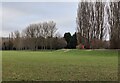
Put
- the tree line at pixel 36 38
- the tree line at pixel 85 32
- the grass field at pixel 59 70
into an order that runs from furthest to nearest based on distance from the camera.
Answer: the tree line at pixel 36 38
the tree line at pixel 85 32
the grass field at pixel 59 70

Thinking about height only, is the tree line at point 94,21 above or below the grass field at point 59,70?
above

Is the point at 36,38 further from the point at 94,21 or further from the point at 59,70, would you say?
the point at 59,70

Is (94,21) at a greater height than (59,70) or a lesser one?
greater

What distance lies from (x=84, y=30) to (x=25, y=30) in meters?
28.4

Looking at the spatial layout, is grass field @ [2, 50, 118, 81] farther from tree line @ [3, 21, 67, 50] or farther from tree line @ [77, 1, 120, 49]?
tree line @ [3, 21, 67, 50]

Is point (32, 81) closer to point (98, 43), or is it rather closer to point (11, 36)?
point (98, 43)

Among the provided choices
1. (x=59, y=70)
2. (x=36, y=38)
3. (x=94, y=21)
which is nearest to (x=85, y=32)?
(x=94, y=21)

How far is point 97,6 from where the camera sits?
56.2 meters

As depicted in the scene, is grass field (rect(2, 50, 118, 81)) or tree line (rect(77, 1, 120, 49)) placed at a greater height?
Result: tree line (rect(77, 1, 120, 49))

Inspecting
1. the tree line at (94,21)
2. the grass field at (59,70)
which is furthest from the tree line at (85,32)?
the grass field at (59,70)

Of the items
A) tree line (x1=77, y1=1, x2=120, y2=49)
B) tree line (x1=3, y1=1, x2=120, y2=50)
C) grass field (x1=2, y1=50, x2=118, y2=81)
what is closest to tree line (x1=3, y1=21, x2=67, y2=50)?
tree line (x1=3, y1=1, x2=120, y2=50)

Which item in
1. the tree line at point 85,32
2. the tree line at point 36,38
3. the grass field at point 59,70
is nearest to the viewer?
the grass field at point 59,70

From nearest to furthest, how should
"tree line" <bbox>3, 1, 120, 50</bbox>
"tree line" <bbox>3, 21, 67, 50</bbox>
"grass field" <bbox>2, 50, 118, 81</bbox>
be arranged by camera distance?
1. "grass field" <bbox>2, 50, 118, 81</bbox>
2. "tree line" <bbox>3, 1, 120, 50</bbox>
3. "tree line" <bbox>3, 21, 67, 50</bbox>

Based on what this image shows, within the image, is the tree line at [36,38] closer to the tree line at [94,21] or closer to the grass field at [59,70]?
the tree line at [94,21]
